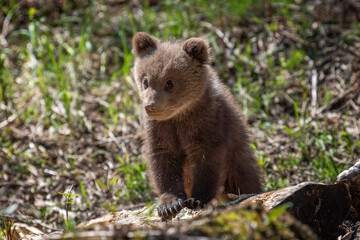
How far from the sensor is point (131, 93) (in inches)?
306

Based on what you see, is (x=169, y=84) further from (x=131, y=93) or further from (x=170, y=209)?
(x=131, y=93)

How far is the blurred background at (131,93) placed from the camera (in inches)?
240

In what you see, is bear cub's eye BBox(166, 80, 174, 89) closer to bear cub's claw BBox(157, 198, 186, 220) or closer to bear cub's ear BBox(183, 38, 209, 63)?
bear cub's ear BBox(183, 38, 209, 63)

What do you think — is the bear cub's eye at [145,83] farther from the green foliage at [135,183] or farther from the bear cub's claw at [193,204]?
the green foliage at [135,183]

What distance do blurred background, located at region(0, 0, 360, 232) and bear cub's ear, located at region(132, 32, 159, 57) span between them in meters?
1.62

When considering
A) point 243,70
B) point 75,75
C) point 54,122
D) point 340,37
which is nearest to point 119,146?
point 54,122

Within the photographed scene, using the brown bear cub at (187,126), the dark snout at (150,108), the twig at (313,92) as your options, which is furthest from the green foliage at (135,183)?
the twig at (313,92)

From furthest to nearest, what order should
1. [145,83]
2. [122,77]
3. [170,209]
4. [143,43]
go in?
1. [122,77]
2. [143,43]
3. [145,83]
4. [170,209]

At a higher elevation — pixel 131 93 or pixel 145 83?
pixel 145 83

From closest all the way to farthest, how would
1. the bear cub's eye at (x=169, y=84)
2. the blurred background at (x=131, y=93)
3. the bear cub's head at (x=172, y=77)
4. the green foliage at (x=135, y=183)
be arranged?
the bear cub's head at (x=172, y=77) → the bear cub's eye at (x=169, y=84) → the green foliage at (x=135, y=183) → the blurred background at (x=131, y=93)

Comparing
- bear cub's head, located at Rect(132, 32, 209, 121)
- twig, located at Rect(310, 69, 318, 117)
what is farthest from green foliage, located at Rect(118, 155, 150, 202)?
twig, located at Rect(310, 69, 318, 117)

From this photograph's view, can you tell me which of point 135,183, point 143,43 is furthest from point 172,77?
point 135,183

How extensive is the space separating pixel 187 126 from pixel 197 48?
82 cm

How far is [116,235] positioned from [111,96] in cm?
566
